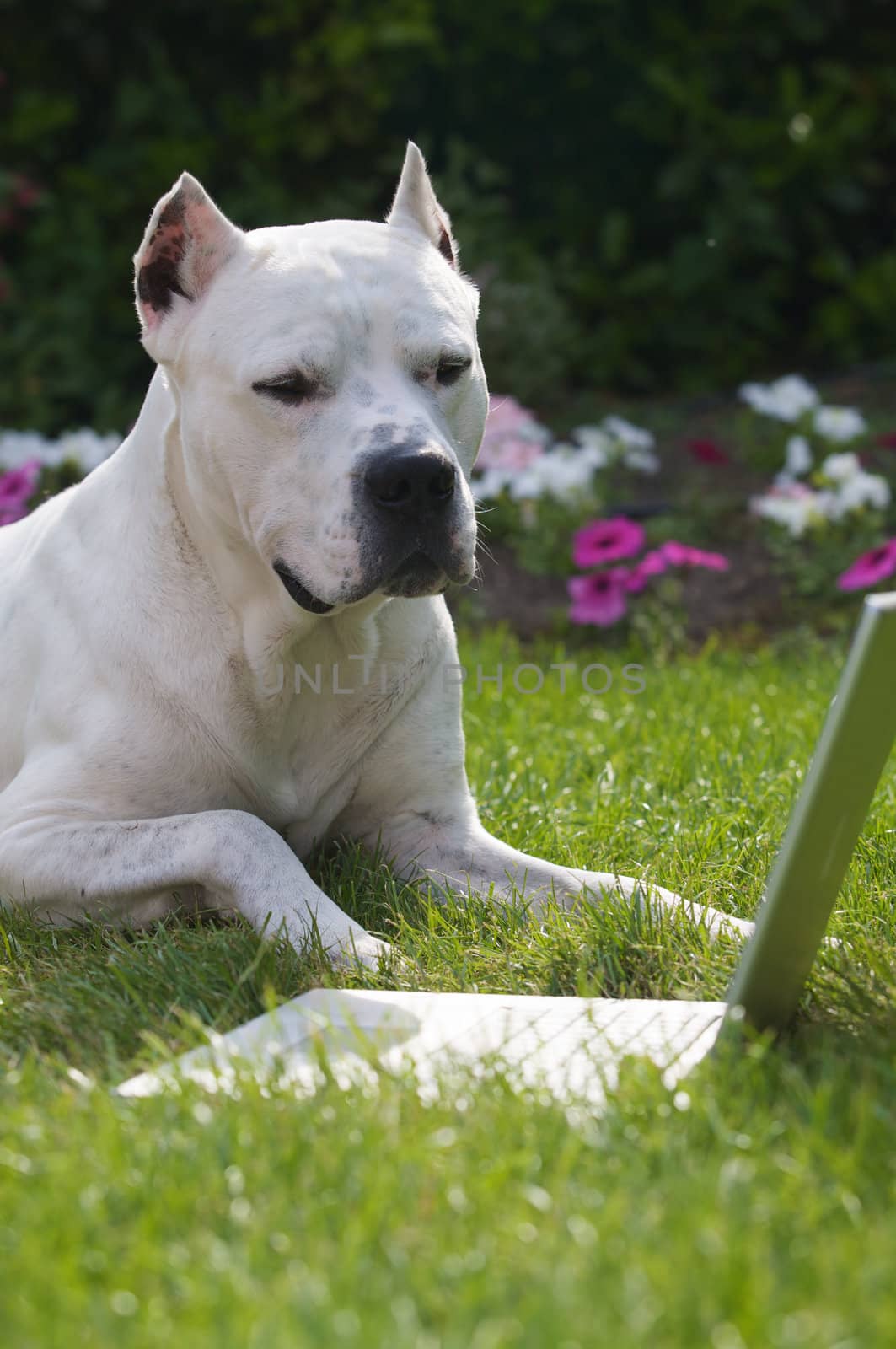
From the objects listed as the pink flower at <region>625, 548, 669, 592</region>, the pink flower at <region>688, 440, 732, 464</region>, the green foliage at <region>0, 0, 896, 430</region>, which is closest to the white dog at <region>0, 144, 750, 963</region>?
the pink flower at <region>625, 548, 669, 592</region>

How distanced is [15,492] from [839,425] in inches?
129

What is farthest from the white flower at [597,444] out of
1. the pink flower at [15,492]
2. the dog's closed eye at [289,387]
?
the dog's closed eye at [289,387]

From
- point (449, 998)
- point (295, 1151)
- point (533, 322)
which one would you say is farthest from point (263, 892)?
point (533, 322)

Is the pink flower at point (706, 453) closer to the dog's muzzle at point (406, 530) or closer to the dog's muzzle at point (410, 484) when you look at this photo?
the dog's muzzle at point (406, 530)

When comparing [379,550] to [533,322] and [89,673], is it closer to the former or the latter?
[89,673]

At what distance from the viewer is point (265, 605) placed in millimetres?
3309

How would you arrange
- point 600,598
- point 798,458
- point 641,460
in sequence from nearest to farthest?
1. point 600,598
2. point 798,458
3. point 641,460

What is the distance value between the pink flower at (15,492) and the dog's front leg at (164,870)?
2854mm

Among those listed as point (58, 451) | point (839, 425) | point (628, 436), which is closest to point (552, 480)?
point (628, 436)

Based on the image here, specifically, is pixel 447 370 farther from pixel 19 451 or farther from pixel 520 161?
pixel 520 161

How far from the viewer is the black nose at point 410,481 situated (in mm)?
2994

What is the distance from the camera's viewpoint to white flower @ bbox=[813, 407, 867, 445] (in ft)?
22.3

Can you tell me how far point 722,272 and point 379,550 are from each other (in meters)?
6.00

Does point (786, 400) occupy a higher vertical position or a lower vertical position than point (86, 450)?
higher
